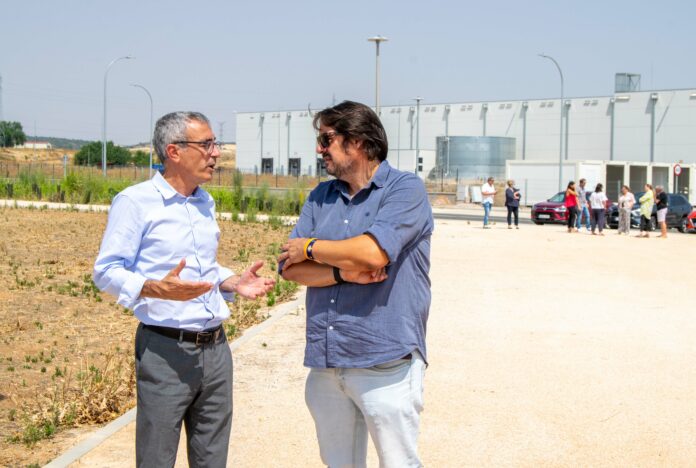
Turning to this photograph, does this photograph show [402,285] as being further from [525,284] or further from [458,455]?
[525,284]

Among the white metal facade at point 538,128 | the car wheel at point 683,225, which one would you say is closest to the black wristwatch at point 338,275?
the car wheel at point 683,225

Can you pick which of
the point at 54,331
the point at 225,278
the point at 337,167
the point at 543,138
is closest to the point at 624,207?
the point at 54,331

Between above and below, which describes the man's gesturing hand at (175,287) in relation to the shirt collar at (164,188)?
below

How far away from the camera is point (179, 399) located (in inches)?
154

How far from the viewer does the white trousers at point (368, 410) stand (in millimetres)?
3811

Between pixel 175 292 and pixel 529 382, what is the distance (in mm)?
4627

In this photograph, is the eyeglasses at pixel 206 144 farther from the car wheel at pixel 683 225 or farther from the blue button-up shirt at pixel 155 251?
the car wheel at pixel 683 225

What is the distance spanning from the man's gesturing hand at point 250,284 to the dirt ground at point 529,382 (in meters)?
1.67

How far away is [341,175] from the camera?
3.96 meters

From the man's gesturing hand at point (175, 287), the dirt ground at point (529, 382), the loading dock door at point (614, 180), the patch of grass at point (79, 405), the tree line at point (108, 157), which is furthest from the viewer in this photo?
the tree line at point (108, 157)

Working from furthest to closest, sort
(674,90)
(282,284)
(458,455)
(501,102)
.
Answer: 1. (501,102)
2. (674,90)
3. (282,284)
4. (458,455)

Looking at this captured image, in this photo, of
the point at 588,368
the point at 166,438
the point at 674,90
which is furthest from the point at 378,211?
the point at 674,90

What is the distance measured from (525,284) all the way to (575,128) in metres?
53.9

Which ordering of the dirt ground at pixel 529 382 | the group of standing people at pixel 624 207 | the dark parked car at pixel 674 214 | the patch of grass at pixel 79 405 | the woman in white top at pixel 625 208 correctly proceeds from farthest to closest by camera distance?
the dark parked car at pixel 674 214, the woman in white top at pixel 625 208, the group of standing people at pixel 624 207, the patch of grass at pixel 79 405, the dirt ground at pixel 529 382
